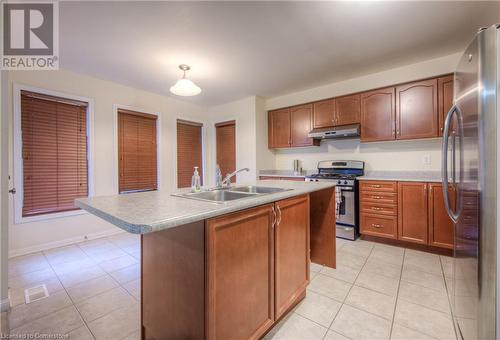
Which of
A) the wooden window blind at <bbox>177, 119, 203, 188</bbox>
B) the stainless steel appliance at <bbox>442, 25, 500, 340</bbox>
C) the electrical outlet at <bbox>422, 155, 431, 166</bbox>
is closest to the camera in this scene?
the stainless steel appliance at <bbox>442, 25, 500, 340</bbox>

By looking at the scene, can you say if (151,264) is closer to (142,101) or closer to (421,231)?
(421,231)

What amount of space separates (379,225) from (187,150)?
12.4 feet

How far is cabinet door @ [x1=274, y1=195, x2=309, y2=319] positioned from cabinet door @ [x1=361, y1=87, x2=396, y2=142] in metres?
2.19

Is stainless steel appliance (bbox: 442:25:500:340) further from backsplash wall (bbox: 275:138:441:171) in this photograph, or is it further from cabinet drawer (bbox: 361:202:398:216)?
backsplash wall (bbox: 275:138:441:171)

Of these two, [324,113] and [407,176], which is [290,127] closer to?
[324,113]

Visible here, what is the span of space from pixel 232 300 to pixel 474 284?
123 cm

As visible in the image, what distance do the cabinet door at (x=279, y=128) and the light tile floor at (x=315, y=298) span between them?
230 centimetres

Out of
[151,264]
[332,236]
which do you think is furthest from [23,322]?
[332,236]

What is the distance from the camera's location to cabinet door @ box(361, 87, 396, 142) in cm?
311

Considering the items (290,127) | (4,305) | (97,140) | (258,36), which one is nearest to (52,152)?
(97,140)

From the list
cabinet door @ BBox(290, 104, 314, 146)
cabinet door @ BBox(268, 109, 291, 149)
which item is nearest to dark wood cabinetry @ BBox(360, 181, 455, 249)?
cabinet door @ BBox(290, 104, 314, 146)

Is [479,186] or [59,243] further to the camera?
[59,243]

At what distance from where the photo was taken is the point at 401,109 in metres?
3.03

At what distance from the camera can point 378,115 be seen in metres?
3.21
